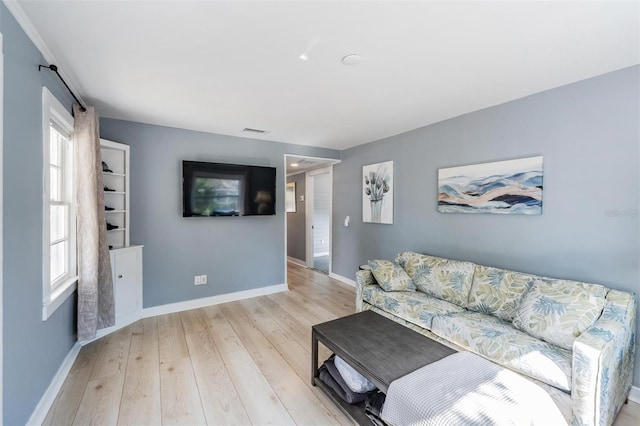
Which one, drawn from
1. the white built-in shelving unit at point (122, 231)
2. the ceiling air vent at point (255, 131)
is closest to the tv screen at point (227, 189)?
the ceiling air vent at point (255, 131)

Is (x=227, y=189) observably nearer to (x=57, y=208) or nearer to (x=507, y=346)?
(x=57, y=208)

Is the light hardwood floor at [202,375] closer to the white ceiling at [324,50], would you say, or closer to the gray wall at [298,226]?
the white ceiling at [324,50]

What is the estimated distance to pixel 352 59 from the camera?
1882 mm

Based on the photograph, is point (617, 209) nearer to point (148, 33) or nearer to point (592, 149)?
point (592, 149)

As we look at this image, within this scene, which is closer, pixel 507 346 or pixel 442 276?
pixel 507 346

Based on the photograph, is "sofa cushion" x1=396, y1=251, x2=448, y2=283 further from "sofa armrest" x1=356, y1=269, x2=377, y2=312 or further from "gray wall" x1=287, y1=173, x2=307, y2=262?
"gray wall" x1=287, y1=173, x2=307, y2=262

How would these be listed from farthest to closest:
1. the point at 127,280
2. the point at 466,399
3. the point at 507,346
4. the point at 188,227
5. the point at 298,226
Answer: the point at 298,226
the point at 188,227
the point at 127,280
the point at 507,346
the point at 466,399

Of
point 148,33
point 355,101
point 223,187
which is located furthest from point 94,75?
point 355,101


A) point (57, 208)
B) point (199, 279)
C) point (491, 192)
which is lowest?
point (199, 279)

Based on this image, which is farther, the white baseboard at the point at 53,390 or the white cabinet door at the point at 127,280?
the white cabinet door at the point at 127,280

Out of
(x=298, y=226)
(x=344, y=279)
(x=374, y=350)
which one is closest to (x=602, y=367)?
(x=374, y=350)

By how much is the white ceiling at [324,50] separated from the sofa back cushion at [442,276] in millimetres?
1591

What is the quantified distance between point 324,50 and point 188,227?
9.13 ft

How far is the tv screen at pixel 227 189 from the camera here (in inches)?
137
